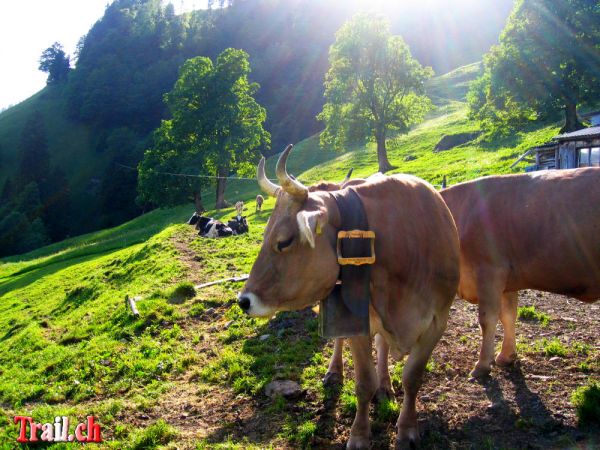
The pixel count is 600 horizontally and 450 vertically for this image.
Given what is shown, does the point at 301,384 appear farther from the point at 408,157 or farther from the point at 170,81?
the point at 170,81

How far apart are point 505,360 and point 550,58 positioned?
31.8 m

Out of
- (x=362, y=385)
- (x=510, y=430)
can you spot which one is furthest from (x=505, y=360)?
(x=362, y=385)

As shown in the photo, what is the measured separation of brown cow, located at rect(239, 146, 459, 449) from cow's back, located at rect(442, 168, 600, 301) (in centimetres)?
Result: 148

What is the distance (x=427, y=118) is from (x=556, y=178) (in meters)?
62.5

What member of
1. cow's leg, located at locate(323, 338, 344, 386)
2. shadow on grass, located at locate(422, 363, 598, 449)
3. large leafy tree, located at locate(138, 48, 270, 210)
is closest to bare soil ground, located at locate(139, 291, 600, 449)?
shadow on grass, located at locate(422, 363, 598, 449)

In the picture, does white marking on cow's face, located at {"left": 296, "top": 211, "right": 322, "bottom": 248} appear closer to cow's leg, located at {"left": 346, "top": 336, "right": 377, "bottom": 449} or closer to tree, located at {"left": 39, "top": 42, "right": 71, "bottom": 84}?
cow's leg, located at {"left": 346, "top": 336, "right": 377, "bottom": 449}

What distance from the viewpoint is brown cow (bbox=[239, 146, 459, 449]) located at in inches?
161

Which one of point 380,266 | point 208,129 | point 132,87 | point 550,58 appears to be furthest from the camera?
point 132,87

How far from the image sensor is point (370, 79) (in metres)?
40.3

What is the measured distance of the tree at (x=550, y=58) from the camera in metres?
31.2

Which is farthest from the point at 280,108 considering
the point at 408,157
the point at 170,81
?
the point at 408,157

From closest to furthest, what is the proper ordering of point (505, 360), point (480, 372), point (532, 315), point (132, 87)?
1. point (480, 372)
2. point (505, 360)
3. point (532, 315)
4. point (132, 87)

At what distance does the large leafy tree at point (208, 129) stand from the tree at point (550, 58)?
19535 mm

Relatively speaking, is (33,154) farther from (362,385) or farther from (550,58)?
(362,385)
